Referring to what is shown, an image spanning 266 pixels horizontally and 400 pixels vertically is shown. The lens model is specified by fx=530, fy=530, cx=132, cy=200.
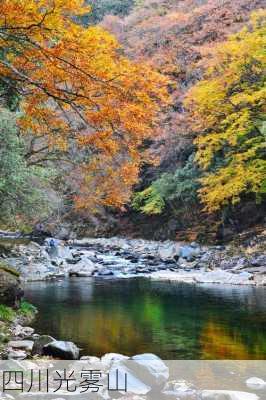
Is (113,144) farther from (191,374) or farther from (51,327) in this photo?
(51,327)

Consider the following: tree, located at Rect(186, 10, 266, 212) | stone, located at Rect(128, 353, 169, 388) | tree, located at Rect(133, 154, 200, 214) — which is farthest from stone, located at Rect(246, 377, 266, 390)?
tree, located at Rect(133, 154, 200, 214)

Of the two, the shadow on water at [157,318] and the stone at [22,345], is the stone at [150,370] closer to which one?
the shadow on water at [157,318]

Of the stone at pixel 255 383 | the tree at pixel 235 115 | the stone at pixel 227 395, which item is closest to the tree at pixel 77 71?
the stone at pixel 227 395

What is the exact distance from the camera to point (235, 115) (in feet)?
70.4

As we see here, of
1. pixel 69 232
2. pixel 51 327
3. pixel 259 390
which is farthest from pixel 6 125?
pixel 69 232

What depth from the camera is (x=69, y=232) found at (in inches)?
1302

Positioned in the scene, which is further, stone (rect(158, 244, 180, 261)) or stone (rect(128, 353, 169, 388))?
stone (rect(158, 244, 180, 261))

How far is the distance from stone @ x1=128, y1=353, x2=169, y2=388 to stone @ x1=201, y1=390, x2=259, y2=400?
0.63 meters

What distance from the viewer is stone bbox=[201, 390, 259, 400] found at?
576cm

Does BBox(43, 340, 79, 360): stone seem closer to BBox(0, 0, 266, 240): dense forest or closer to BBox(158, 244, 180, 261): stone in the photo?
BBox(0, 0, 266, 240): dense forest

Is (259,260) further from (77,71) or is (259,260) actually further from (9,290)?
(77,71)

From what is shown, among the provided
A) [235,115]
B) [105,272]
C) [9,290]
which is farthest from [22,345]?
[235,115]

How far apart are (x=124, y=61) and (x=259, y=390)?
4679 millimetres

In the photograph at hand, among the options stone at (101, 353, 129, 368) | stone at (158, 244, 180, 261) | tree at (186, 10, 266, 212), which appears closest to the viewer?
stone at (101, 353, 129, 368)
